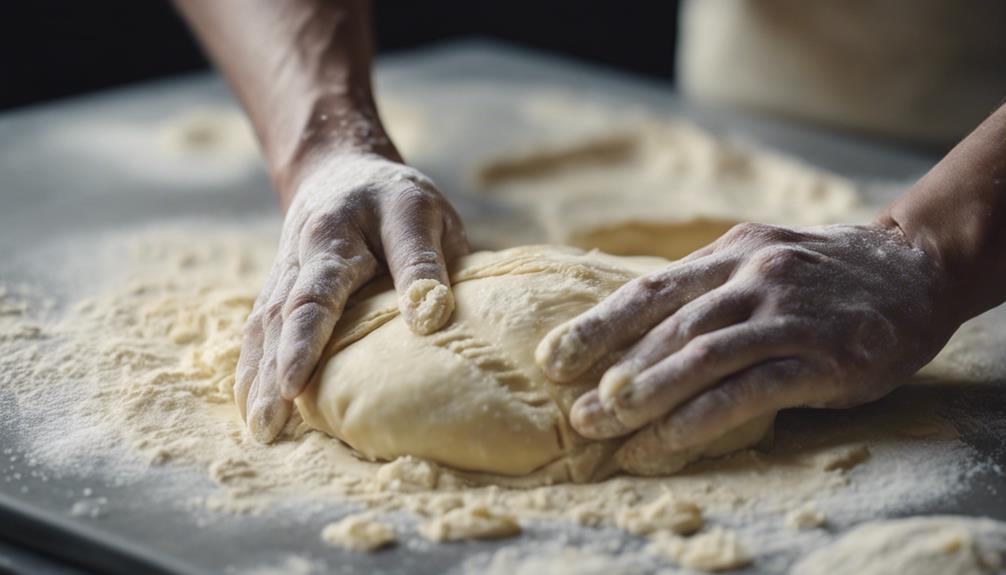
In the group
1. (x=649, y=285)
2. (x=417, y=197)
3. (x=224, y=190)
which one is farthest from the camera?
(x=224, y=190)

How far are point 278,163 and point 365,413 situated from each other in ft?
2.70

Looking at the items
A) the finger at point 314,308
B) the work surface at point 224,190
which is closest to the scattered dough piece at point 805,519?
the work surface at point 224,190

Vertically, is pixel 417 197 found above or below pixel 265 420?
above

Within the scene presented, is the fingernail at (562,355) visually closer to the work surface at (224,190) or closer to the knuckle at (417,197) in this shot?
the work surface at (224,190)

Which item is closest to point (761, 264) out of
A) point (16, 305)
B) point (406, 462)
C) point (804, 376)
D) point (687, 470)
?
point (804, 376)

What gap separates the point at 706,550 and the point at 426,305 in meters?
0.56

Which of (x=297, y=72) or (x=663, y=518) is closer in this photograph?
(x=663, y=518)

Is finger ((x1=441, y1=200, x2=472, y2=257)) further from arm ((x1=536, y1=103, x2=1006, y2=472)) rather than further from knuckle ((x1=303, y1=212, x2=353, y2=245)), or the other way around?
arm ((x1=536, y1=103, x2=1006, y2=472))

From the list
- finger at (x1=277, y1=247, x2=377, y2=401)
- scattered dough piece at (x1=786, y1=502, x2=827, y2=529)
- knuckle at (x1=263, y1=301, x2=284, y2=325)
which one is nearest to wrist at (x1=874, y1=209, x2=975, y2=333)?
scattered dough piece at (x1=786, y1=502, x2=827, y2=529)

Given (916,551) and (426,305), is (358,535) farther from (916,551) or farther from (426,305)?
(916,551)

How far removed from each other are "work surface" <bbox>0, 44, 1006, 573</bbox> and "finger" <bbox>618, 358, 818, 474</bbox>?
0.55 ft

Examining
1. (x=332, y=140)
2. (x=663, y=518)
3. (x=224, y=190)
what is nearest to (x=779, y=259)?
(x=663, y=518)

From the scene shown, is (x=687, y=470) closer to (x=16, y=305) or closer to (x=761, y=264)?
(x=761, y=264)

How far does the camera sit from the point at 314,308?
1546mm
